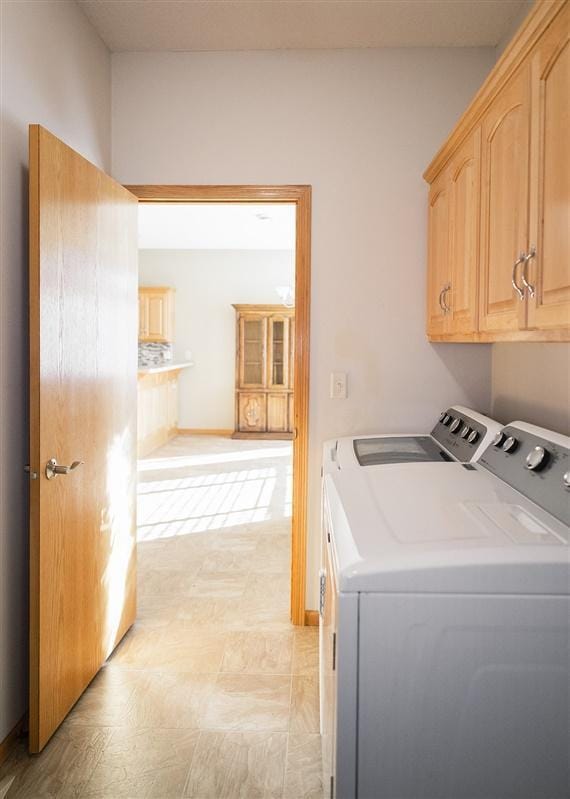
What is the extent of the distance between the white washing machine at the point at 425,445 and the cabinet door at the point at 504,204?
411mm

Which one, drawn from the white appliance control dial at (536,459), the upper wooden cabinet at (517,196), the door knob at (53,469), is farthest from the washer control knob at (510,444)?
the door knob at (53,469)

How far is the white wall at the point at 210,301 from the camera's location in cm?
974

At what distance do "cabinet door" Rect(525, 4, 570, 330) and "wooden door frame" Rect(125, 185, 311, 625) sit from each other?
5.07 feet

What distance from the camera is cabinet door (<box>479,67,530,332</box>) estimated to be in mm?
1738

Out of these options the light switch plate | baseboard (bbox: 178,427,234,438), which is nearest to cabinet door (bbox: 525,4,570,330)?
the light switch plate

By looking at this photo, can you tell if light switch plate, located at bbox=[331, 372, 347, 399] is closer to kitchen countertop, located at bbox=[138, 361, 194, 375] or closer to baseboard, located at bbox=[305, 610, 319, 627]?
baseboard, located at bbox=[305, 610, 319, 627]

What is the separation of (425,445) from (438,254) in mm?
778

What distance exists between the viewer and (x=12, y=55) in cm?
216

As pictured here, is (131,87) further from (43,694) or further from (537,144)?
(43,694)

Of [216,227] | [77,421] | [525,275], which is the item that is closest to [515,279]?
[525,275]

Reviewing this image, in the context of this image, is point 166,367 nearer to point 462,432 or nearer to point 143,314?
point 143,314

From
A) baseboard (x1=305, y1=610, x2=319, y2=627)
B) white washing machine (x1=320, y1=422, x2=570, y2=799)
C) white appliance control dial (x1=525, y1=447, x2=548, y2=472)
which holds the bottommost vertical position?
baseboard (x1=305, y1=610, x2=319, y2=627)

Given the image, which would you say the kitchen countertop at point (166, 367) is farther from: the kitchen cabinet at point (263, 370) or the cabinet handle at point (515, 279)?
the cabinet handle at point (515, 279)

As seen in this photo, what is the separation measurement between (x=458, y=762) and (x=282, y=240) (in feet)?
25.7
